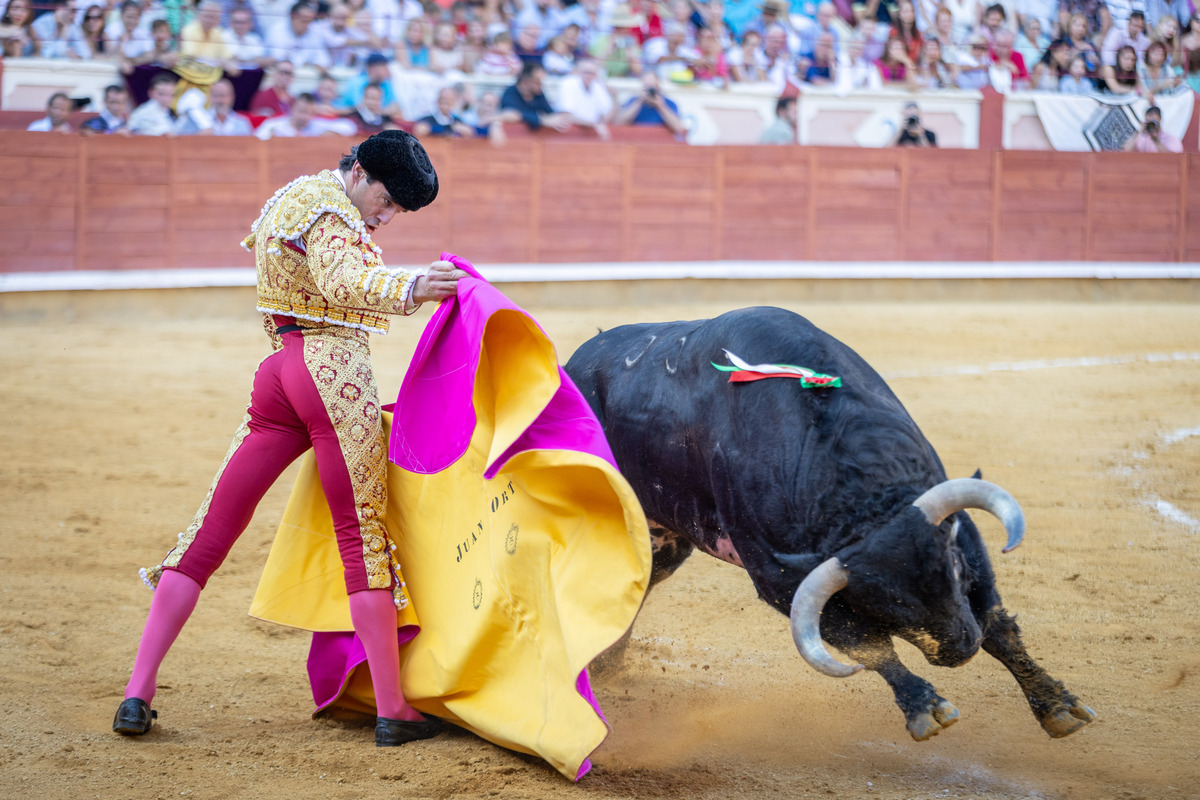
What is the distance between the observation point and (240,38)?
8.27m

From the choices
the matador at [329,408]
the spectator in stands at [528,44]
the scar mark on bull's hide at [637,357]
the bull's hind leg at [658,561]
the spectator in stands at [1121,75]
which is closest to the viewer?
the matador at [329,408]

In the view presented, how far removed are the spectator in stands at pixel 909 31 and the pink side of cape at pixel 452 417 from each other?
9.07 metres

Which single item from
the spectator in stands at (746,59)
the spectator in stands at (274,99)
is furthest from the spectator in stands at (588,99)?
the spectator in stands at (274,99)

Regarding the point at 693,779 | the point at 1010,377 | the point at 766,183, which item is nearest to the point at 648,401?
the point at 693,779

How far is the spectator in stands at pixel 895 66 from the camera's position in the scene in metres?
10.3

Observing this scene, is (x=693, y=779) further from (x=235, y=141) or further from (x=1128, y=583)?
(x=235, y=141)

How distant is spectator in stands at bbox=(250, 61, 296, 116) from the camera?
8.48 metres

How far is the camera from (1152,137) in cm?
1095

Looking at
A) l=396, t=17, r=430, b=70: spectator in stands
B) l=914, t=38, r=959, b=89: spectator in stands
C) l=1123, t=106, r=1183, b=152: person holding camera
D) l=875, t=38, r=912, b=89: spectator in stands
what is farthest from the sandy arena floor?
l=1123, t=106, r=1183, b=152: person holding camera

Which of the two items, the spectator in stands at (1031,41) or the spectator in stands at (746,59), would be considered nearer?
the spectator in stands at (746,59)

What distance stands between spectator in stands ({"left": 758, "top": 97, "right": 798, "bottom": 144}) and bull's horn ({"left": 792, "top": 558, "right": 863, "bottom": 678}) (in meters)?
8.46

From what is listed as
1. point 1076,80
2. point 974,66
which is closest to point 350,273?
point 974,66

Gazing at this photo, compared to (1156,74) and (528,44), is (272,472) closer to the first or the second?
(528,44)

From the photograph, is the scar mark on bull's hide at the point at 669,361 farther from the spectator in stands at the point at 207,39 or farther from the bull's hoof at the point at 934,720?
the spectator in stands at the point at 207,39
